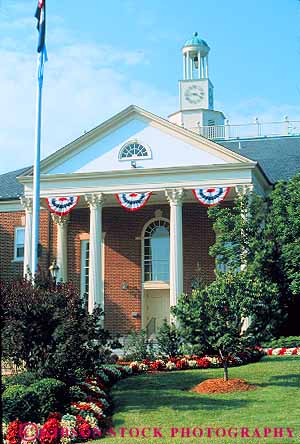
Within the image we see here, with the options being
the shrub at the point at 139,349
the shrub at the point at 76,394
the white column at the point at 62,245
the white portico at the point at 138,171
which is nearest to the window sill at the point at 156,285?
the white portico at the point at 138,171

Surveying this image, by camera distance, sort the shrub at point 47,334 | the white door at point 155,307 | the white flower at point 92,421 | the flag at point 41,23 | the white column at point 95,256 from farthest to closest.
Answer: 1. the white door at point 155,307
2. the white column at point 95,256
3. the flag at point 41,23
4. the shrub at point 47,334
5. the white flower at point 92,421

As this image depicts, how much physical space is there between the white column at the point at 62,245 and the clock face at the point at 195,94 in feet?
65.2

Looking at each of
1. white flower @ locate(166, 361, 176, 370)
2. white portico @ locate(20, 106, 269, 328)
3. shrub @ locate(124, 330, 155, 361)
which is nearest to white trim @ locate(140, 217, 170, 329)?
white portico @ locate(20, 106, 269, 328)

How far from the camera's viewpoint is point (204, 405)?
13742 mm

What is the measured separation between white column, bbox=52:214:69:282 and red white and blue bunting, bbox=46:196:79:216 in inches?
81.8

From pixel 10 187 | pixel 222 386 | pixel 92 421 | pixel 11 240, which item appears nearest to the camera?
pixel 92 421

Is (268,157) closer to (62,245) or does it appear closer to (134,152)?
(134,152)

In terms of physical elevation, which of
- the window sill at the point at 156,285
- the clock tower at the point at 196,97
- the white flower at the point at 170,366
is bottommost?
the white flower at the point at 170,366

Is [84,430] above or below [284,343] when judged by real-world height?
below

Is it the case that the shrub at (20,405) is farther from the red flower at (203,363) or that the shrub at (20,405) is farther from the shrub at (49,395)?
the red flower at (203,363)

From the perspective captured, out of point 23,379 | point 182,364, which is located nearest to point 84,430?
point 23,379

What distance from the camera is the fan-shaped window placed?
101 feet

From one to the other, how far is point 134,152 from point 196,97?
20.7 m

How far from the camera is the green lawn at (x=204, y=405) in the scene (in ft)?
38.0
